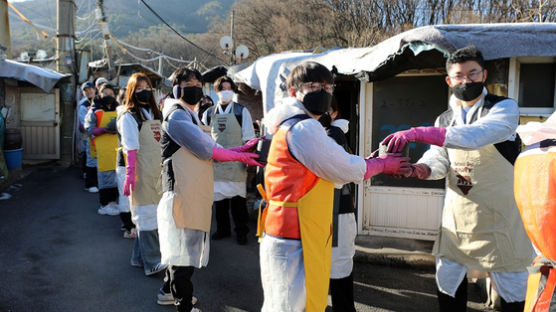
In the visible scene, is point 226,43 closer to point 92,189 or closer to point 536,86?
point 92,189

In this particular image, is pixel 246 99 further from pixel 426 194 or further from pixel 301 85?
pixel 301 85

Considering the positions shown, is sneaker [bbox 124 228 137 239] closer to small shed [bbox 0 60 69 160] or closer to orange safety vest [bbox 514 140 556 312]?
orange safety vest [bbox 514 140 556 312]

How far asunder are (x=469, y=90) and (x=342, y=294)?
1.79 meters

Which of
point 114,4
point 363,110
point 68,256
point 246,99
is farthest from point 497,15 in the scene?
point 114,4

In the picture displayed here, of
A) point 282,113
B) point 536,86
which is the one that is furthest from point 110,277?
point 536,86

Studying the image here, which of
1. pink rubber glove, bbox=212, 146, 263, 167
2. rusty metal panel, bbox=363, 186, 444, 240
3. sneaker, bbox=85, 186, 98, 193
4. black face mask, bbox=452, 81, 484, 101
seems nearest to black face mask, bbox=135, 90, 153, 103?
pink rubber glove, bbox=212, 146, 263, 167

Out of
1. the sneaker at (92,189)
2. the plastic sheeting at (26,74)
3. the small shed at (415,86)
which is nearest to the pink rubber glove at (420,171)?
the small shed at (415,86)

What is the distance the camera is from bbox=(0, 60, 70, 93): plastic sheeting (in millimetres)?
9461

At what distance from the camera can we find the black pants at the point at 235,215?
5.59m

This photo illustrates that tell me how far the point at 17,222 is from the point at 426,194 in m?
6.05

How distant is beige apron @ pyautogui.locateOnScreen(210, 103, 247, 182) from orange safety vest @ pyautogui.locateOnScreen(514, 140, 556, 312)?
4.26 m

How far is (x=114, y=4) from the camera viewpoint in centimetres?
6569

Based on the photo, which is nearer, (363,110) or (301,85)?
(301,85)

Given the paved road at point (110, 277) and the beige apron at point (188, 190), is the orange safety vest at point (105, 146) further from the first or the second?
the beige apron at point (188, 190)
